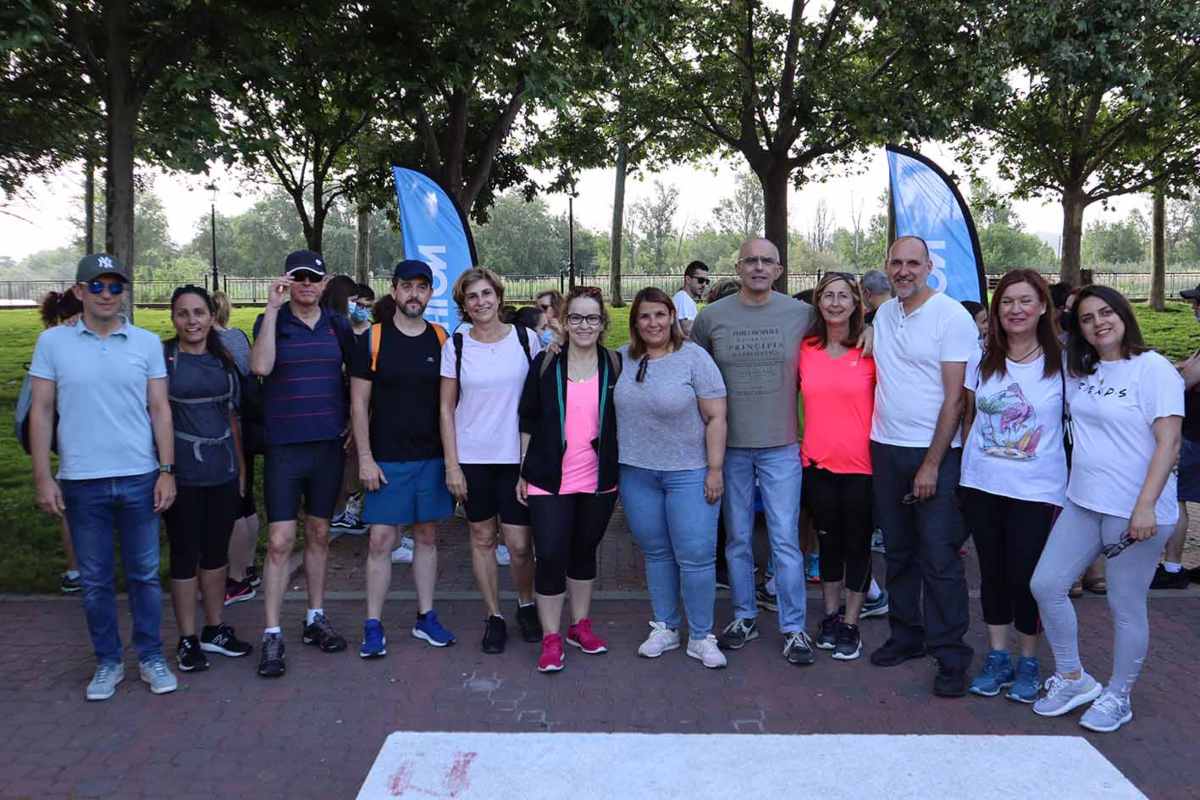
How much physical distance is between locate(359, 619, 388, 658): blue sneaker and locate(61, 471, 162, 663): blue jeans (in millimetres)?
940

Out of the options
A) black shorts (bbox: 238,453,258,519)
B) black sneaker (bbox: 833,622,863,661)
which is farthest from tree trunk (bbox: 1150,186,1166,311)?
black shorts (bbox: 238,453,258,519)

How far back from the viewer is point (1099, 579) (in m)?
5.83

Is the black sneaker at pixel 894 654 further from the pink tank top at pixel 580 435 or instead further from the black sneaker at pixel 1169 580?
the black sneaker at pixel 1169 580

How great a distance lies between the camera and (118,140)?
923 cm

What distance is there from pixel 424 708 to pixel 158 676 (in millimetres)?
1258

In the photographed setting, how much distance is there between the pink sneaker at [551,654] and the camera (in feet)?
15.0

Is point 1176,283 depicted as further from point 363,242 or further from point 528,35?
point 528,35

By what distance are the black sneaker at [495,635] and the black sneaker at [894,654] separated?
6.09ft

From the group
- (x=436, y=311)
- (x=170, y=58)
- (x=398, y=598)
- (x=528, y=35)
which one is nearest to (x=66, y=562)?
(x=398, y=598)

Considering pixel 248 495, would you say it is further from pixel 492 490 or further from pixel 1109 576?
pixel 1109 576

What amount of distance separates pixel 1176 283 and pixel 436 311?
4595 cm

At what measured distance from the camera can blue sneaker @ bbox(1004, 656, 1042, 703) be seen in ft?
13.9

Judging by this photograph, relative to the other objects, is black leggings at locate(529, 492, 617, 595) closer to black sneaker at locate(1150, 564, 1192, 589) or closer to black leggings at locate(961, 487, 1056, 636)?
black leggings at locate(961, 487, 1056, 636)

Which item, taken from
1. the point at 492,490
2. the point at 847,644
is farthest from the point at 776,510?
the point at 492,490
